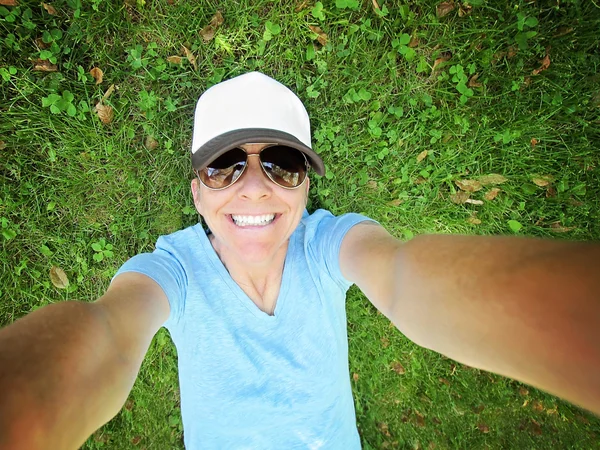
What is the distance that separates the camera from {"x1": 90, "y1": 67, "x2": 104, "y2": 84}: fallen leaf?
9.66 ft

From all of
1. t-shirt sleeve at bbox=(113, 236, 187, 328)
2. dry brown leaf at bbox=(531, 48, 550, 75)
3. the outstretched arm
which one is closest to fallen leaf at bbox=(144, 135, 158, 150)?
t-shirt sleeve at bbox=(113, 236, 187, 328)

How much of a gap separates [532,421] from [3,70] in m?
5.50

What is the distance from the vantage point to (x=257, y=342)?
7.61 ft

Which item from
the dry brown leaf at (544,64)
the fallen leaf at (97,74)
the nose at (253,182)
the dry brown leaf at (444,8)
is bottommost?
the nose at (253,182)

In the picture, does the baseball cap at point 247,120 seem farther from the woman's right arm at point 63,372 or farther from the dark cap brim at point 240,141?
the woman's right arm at point 63,372

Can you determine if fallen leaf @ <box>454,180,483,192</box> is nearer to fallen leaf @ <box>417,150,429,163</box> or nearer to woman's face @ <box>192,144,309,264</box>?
fallen leaf @ <box>417,150,429,163</box>

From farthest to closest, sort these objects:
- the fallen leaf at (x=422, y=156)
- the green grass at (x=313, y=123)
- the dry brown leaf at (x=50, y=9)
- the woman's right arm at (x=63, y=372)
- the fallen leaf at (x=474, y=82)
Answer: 1. the fallen leaf at (x=422, y=156)
2. the fallen leaf at (x=474, y=82)
3. the green grass at (x=313, y=123)
4. the dry brown leaf at (x=50, y=9)
5. the woman's right arm at (x=63, y=372)

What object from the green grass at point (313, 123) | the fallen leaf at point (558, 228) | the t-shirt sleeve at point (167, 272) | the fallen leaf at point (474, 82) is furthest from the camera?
the fallen leaf at point (558, 228)

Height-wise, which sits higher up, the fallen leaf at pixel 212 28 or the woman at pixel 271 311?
Result: the fallen leaf at pixel 212 28

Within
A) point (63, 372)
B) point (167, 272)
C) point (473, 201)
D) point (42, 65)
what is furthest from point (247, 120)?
point (473, 201)

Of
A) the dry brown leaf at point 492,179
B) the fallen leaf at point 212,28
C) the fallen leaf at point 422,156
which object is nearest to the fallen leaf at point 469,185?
the dry brown leaf at point 492,179

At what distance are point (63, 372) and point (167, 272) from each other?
1058 millimetres

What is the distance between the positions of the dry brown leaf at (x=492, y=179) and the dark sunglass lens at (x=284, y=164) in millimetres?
1875

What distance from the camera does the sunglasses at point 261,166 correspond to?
6.98ft
